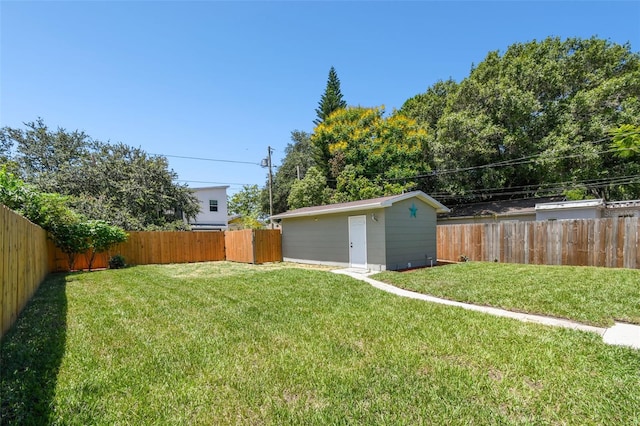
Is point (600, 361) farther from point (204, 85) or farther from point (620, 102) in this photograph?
point (620, 102)

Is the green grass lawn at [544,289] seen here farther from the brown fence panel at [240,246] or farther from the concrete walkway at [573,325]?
the brown fence panel at [240,246]

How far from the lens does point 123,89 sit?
37.8ft

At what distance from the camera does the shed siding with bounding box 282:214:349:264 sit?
1214cm

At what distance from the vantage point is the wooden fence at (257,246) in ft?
47.8

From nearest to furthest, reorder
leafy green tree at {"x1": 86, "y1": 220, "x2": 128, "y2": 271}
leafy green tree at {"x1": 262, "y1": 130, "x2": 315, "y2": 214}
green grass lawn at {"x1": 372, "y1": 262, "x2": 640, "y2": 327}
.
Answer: green grass lawn at {"x1": 372, "y1": 262, "x2": 640, "y2": 327}
leafy green tree at {"x1": 86, "y1": 220, "x2": 128, "y2": 271}
leafy green tree at {"x1": 262, "y1": 130, "x2": 315, "y2": 214}

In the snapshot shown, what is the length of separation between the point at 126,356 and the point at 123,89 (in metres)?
11.4

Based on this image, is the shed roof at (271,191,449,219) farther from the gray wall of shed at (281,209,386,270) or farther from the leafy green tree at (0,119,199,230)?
the leafy green tree at (0,119,199,230)

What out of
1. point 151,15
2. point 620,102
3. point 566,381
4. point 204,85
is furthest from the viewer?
point 620,102

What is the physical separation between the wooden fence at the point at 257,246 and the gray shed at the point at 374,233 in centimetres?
177

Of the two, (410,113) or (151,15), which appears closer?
(151,15)

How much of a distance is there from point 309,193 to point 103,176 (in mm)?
13212

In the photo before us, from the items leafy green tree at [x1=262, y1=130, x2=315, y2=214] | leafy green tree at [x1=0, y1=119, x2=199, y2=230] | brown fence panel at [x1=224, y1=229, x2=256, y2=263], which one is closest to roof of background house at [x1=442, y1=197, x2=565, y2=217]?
leafy green tree at [x1=262, y1=130, x2=315, y2=214]

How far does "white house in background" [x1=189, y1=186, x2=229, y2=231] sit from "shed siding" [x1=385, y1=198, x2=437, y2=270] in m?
21.6

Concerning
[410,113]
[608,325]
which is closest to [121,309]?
[608,325]
